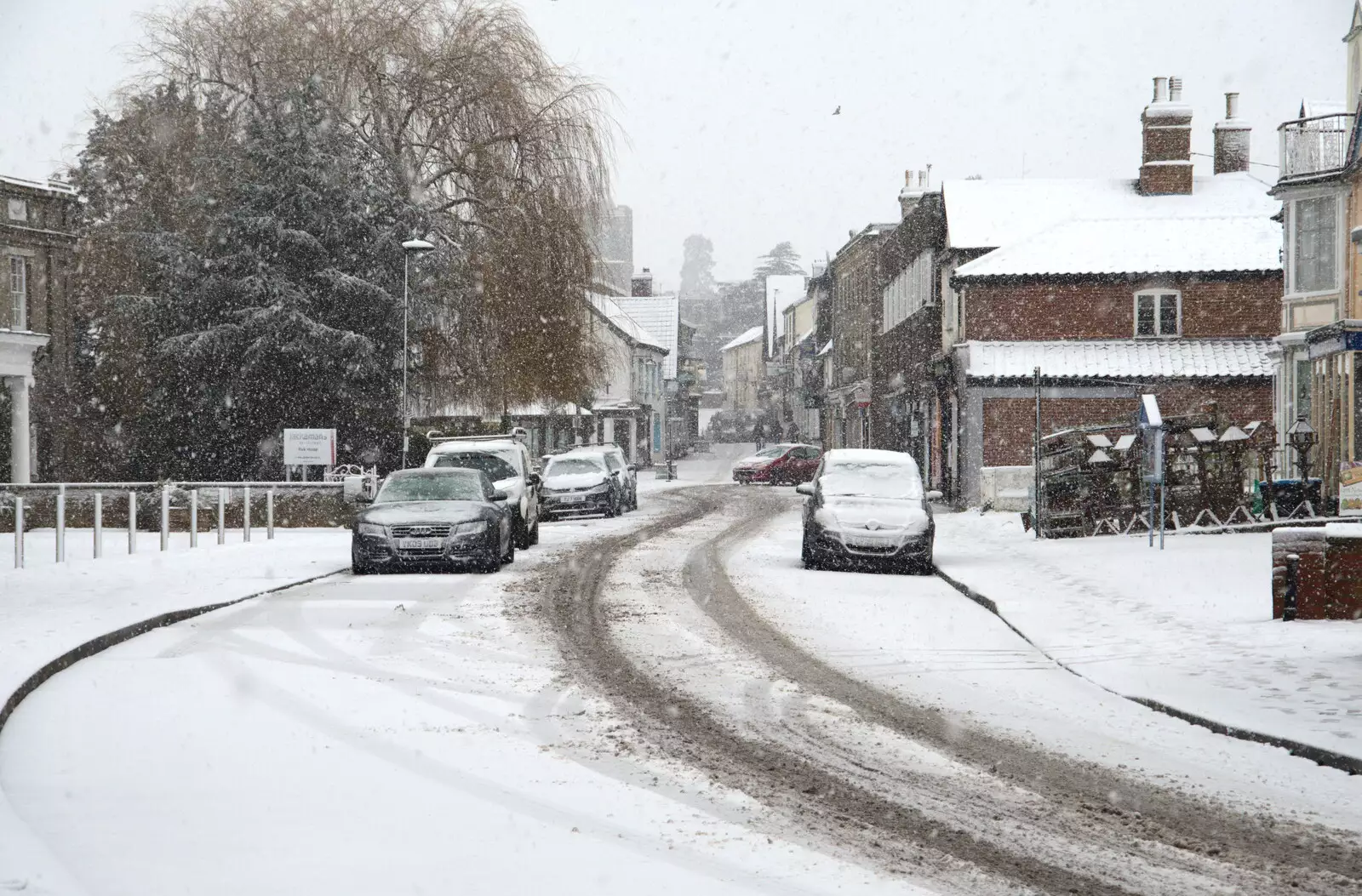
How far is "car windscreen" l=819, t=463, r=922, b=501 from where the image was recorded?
20.8m

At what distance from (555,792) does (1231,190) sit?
39606 mm

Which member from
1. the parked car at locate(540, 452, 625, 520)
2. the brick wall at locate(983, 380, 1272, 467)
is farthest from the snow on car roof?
the brick wall at locate(983, 380, 1272, 467)

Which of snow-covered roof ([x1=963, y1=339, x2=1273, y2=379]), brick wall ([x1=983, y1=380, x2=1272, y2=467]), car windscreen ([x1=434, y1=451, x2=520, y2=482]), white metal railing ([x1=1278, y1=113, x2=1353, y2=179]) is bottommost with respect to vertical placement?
car windscreen ([x1=434, y1=451, x2=520, y2=482])

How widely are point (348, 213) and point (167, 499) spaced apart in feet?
47.8

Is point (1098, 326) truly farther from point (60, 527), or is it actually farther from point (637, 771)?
point (637, 771)

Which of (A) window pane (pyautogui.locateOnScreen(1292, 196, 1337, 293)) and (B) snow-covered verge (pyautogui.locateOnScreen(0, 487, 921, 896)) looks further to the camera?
(A) window pane (pyautogui.locateOnScreen(1292, 196, 1337, 293))

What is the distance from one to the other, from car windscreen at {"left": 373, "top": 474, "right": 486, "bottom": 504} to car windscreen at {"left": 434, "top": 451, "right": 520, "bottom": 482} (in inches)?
162

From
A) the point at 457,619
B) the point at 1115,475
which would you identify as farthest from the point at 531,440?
the point at 457,619

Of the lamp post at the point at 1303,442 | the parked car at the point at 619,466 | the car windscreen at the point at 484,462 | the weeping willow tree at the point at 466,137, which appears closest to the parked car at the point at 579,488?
the parked car at the point at 619,466

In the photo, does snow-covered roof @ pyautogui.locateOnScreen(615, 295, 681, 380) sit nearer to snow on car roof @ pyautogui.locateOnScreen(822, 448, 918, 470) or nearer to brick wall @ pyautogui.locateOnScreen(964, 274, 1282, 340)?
brick wall @ pyautogui.locateOnScreen(964, 274, 1282, 340)

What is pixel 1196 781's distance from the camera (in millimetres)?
7609

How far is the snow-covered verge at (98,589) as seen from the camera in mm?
6094

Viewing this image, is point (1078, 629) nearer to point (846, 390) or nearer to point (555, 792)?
point (555, 792)

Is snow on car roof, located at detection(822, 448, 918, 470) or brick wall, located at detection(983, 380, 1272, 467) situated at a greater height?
brick wall, located at detection(983, 380, 1272, 467)
